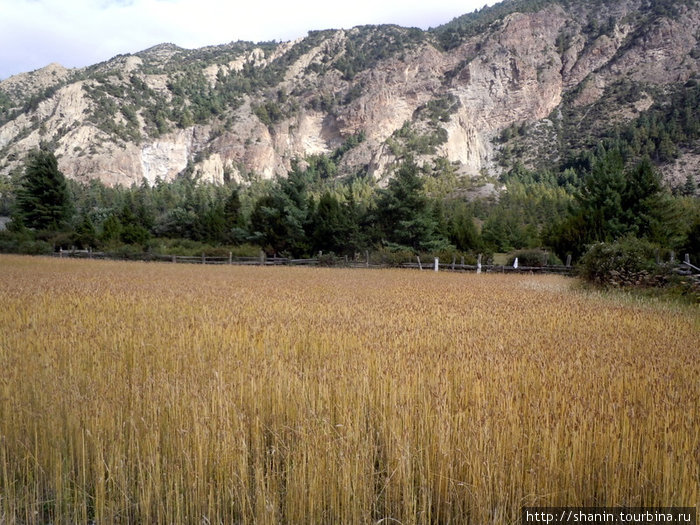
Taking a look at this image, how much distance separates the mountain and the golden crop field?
108071 mm

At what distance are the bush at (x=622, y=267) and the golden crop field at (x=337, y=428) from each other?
26.5 ft

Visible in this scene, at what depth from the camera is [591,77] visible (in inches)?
5369

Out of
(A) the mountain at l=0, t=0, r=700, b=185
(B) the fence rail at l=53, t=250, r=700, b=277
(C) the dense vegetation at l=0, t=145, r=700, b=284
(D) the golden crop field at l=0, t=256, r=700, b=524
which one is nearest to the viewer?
(D) the golden crop field at l=0, t=256, r=700, b=524

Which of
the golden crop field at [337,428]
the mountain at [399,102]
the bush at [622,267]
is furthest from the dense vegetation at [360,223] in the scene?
the mountain at [399,102]

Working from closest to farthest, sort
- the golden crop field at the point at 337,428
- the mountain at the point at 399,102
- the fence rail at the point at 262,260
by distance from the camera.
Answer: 1. the golden crop field at the point at 337,428
2. the fence rail at the point at 262,260
3. the mountain at the point at 399,102

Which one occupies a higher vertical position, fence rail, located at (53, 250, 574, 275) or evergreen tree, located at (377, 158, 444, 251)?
evergreen tree, located at (377, 158, 444, 251)

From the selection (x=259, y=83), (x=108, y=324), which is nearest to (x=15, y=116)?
(x=259, y=83)

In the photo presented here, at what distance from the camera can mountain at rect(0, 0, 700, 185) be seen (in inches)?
4646

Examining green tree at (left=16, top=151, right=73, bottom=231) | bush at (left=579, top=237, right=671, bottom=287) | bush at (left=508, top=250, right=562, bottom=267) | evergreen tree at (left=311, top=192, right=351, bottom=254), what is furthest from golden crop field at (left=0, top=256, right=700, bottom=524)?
green tree at (left=16, top=151, right=73, bottom=231)

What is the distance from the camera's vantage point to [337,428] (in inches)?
104

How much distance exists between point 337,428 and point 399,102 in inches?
6644

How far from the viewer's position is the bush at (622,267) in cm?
1151

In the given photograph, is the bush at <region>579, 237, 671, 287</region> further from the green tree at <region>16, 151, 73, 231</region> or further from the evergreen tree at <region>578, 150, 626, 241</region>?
the green tree at <region>16, 151, 73, 231</region>

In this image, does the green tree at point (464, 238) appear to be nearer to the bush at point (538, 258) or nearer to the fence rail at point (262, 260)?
the bush at point (538, 258)
